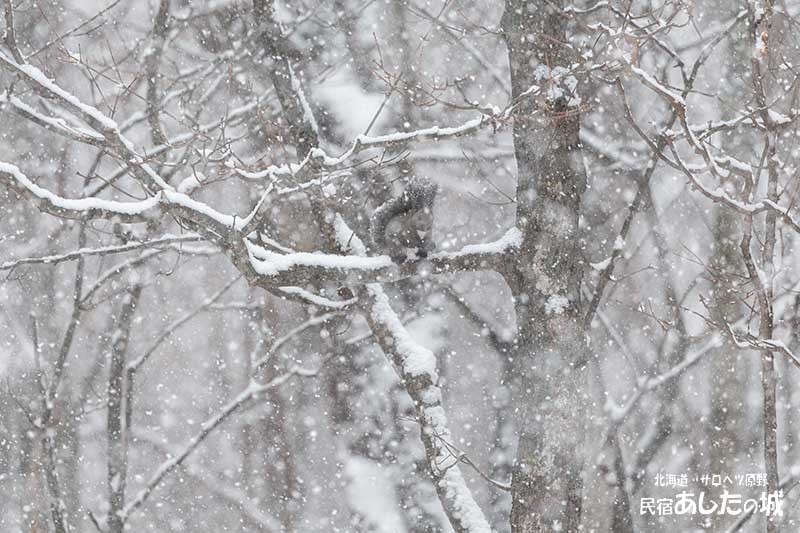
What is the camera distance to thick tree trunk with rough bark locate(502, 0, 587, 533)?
13.9ft

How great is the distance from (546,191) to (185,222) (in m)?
2.03

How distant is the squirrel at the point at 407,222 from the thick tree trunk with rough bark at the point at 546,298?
0.65 metres

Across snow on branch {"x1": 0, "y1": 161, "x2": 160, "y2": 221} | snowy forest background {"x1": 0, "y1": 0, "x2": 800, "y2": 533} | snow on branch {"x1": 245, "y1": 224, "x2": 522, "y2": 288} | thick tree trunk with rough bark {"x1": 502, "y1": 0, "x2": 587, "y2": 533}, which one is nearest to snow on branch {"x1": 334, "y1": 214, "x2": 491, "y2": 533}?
thick tree trunk with rough bark {"x1": 502, "y1": 0, "x2": 587, "y2": 533}

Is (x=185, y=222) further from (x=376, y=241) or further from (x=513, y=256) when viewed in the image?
(x=513, y=256)

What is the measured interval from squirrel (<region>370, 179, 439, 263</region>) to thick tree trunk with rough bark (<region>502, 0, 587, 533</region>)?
65 centimetres

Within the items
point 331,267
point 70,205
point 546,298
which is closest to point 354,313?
point 331,267

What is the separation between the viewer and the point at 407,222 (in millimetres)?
4008

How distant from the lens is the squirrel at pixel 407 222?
158 inches

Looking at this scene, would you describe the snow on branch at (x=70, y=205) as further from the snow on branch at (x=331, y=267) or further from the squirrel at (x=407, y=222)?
the squirrel at (x=407, y=222)

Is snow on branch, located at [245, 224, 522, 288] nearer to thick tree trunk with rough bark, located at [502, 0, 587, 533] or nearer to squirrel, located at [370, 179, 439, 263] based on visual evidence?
squirrel, located at [370, 179, 439, 263]

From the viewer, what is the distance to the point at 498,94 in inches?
318

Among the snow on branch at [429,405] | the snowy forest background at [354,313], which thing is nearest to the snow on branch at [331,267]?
the snow on branch at [429,405]

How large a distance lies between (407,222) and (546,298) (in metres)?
0.94

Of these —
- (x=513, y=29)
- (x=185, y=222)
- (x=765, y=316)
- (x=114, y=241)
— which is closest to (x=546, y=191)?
(x=513, y=29)
